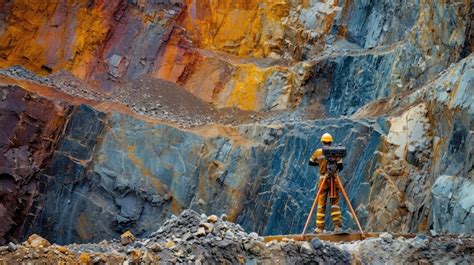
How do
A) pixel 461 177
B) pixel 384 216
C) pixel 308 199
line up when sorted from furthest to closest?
pixel 308 199 < pixel 384 216 < pixel 461 177

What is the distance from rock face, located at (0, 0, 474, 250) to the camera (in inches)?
847

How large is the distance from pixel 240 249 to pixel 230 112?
57.7 ft

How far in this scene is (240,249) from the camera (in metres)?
12.9

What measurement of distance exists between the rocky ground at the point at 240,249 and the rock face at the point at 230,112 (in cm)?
404

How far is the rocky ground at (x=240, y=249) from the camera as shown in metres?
12.2

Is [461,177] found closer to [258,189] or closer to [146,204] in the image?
[258,189]

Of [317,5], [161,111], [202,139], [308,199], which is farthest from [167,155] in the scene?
[317,5]

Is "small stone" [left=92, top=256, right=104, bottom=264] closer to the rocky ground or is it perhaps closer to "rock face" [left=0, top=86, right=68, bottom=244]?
the rocky ground

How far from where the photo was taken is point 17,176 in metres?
26.1

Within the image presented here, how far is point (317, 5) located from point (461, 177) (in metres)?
16.0

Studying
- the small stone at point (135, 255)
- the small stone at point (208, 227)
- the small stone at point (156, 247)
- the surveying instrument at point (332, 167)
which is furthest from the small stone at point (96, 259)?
the surveying instrument at point (332, 167)

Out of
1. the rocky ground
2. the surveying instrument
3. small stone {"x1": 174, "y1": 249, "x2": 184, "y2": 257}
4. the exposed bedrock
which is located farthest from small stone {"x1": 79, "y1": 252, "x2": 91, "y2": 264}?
the exposed bedrock

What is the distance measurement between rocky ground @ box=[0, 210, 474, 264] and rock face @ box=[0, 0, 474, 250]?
4.04 metres

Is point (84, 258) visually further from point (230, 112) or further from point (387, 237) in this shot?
point (230, 112)
